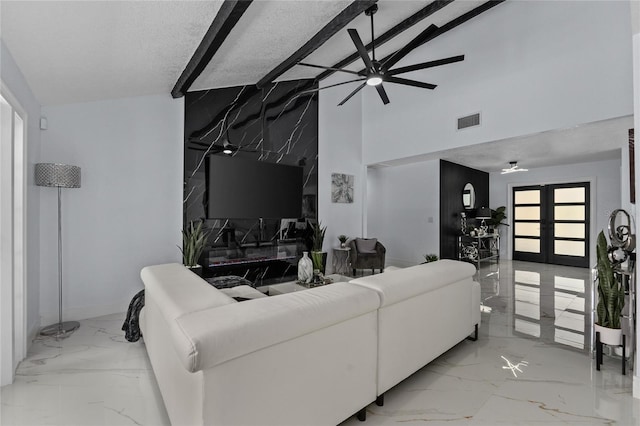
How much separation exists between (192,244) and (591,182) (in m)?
7.83

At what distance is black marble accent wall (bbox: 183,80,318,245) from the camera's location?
430cm

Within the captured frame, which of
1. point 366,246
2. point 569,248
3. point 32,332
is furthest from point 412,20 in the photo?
point 569,248

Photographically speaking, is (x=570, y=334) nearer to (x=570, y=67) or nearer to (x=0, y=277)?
(x=570, y=67)

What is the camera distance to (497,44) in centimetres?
435

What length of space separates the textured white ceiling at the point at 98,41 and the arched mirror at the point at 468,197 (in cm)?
608

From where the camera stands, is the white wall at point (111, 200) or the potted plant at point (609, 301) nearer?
the potted plant at point (609, 301)

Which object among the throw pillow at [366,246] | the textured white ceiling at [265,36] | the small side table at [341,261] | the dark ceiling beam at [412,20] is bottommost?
the small side table at [341,261]

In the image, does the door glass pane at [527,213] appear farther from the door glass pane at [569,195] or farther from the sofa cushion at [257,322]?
the sofa cushion at [257,322]

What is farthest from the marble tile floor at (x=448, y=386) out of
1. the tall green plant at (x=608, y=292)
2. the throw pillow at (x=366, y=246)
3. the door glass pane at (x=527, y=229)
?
the door glass pane at (x=527, y=229)

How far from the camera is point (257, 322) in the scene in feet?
3.91

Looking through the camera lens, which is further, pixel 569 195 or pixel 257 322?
pixel 569 195

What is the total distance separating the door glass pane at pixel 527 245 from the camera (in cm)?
742

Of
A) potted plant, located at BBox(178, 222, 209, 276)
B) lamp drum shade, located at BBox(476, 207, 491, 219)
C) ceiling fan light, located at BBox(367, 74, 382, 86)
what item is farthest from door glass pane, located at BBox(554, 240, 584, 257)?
potted plant, located at BBox(178, 222, 209, 276)

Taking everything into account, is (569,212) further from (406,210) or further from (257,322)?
(257,322)
